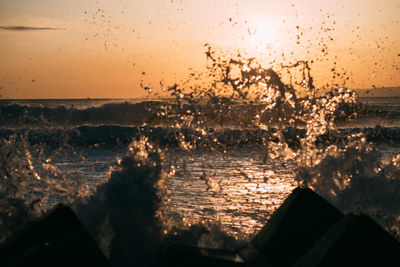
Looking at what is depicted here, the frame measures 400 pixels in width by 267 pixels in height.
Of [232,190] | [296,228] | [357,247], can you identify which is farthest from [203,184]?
[357,247]

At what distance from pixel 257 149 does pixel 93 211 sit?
778cm

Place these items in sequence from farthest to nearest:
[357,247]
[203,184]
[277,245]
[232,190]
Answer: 1. [203,184]
2. [232,190]
3. [277,245]
4. [357,247]

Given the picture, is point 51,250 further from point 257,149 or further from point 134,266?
point 257,149

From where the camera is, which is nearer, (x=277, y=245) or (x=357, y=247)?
(x=357, y=247)

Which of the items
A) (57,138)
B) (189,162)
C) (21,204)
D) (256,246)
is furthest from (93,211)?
(57,138)

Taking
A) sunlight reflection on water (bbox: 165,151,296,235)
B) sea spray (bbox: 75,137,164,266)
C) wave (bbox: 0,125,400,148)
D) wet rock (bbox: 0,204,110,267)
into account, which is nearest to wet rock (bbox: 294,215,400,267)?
wet rock (bbox: 0,204,110,267)

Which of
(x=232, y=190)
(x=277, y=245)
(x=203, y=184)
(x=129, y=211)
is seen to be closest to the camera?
(x=277, y=245)

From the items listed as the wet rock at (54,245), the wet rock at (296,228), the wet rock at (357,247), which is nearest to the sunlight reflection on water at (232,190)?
the wet rock at (296,228)

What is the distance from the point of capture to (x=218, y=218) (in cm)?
428

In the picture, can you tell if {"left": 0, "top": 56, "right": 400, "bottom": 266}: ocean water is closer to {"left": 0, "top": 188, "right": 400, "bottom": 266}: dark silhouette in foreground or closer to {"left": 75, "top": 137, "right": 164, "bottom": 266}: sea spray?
{"left": 75, "top": 137, "right": 164, "bottom": 266}: sea spray

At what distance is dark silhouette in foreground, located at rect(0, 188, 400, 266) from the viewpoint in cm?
176

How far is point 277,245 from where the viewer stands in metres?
2.29

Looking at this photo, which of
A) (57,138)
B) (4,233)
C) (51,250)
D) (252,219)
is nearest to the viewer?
(51,250)

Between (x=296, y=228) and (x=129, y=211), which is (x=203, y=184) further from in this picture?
(x=296, y=228)
